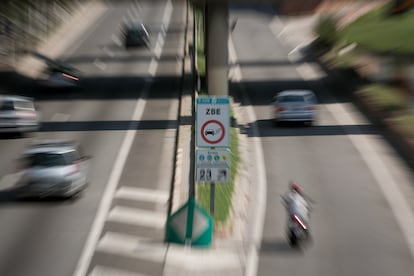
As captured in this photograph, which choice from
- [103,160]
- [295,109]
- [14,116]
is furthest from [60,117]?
[295,109]

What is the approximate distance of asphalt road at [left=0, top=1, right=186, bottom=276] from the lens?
20.2m

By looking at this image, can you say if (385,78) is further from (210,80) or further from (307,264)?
(307,264)

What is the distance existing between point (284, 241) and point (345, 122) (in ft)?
58.9

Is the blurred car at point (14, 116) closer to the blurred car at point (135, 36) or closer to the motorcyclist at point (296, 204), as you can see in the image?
the motorcyclist at point (296, 204)

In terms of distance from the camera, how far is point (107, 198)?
2567 cm

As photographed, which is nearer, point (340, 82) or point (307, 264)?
point (307, 264)

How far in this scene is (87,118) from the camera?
39.6m

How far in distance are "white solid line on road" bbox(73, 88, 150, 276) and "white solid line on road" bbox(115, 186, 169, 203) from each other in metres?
0.34

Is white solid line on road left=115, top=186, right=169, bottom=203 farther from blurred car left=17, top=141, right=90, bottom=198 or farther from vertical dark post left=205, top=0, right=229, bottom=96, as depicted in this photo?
vertical dark post left=205, top=0, right=229, bottom=96

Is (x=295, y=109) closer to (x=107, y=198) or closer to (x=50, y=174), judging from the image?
(x=107, y=198)

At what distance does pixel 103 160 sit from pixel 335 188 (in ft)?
31.4

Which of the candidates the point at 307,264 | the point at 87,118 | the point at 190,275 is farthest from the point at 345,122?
the point at 190,275

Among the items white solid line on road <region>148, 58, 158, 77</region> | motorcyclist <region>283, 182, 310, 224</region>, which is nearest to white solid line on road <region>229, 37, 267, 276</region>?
motorcyclist <region>283, 182, 310, 224</region>

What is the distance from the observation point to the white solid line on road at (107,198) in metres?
19.4
